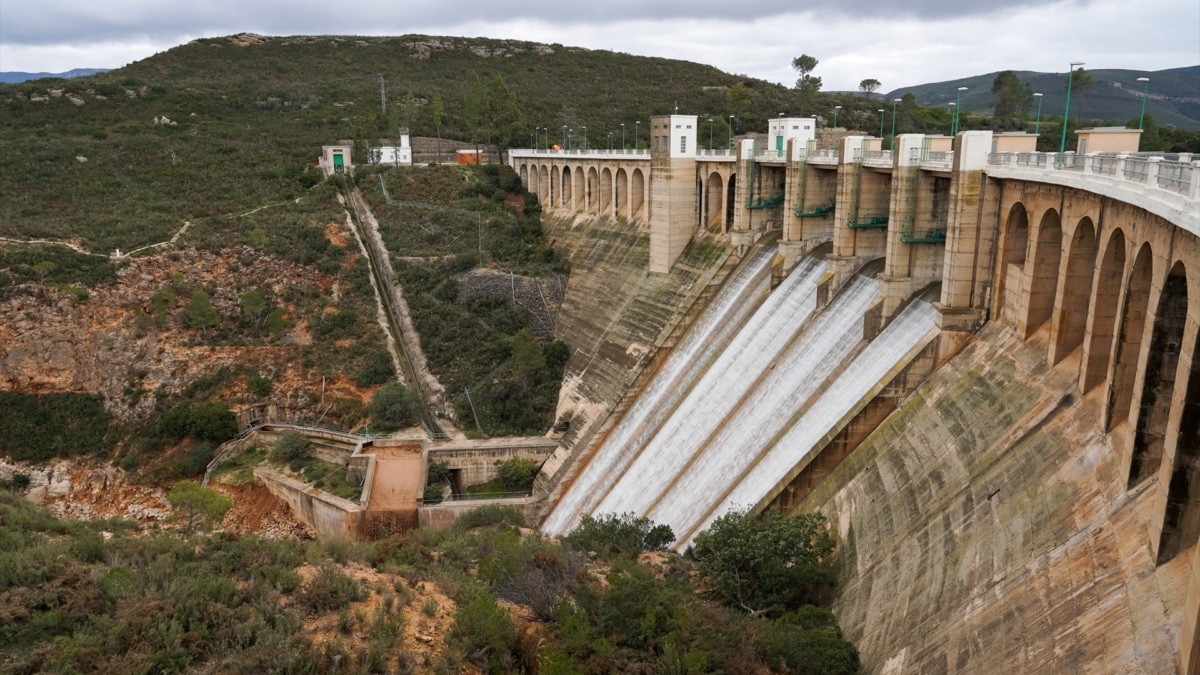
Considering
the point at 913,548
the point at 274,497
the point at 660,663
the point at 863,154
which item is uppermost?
the point at 863,154

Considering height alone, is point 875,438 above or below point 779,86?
below

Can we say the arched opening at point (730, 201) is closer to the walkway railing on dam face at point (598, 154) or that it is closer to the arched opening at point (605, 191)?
the walkway railing on dam face at point (598, 154)

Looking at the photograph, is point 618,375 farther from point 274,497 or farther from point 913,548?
point 913,548

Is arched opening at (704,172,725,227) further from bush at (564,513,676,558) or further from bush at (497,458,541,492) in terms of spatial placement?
bush at (564,513,676,558)

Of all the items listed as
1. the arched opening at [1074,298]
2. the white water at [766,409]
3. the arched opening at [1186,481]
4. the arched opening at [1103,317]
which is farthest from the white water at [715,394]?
the arched opening at [1186,481]

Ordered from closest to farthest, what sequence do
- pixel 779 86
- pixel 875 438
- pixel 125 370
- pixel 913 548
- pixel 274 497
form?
pixel 913 548, pixel 875 438, pixel 274 497, pixel 125 370, pixel 779 86

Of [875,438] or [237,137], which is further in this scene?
[237,137]

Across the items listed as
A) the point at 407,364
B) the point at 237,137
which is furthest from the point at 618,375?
the point at 237,137

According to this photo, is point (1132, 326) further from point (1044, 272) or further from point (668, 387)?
point (668, 387)
